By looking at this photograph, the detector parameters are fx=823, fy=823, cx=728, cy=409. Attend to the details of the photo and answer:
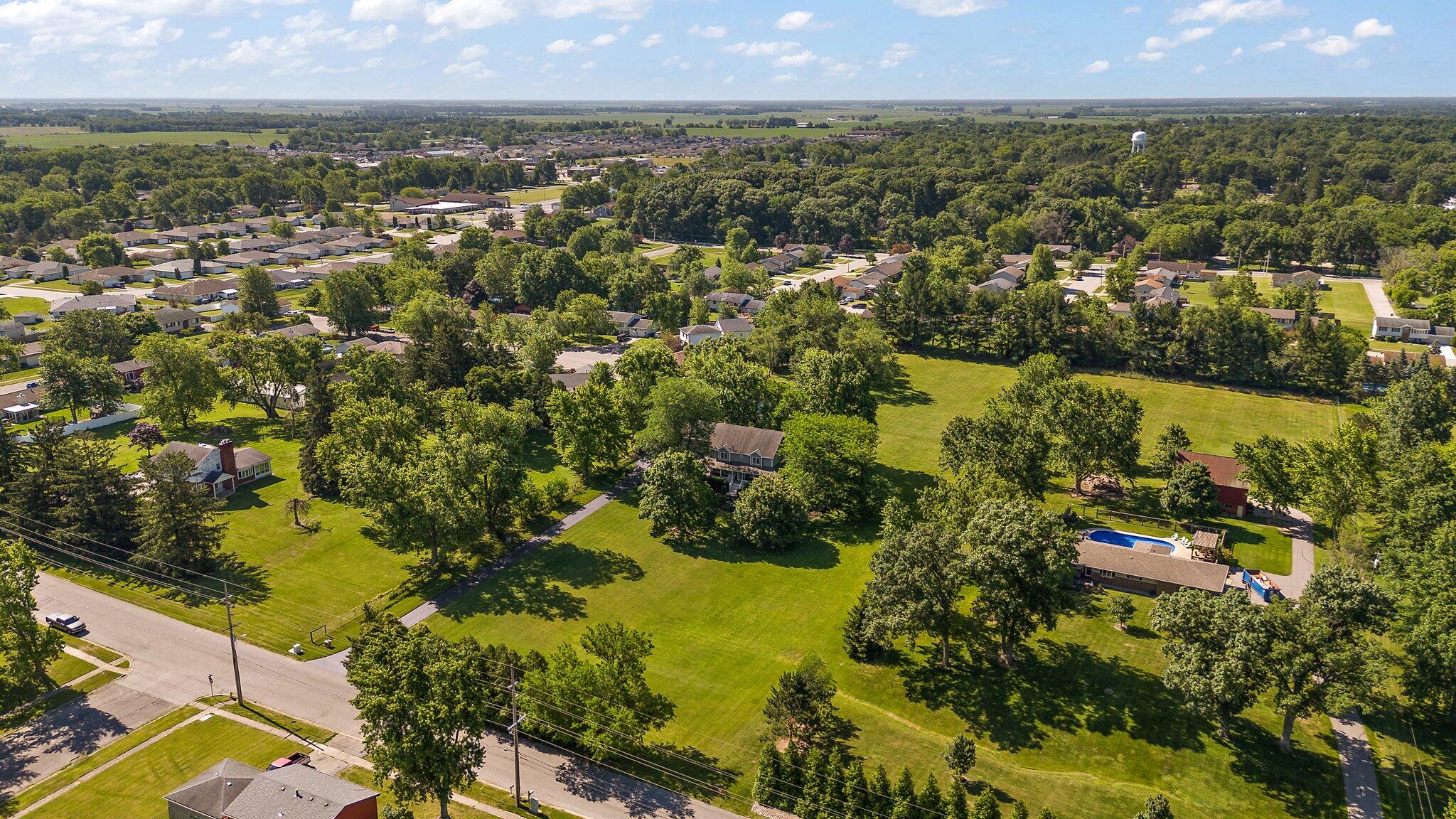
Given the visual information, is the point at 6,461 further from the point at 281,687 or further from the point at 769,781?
the point at 769,781

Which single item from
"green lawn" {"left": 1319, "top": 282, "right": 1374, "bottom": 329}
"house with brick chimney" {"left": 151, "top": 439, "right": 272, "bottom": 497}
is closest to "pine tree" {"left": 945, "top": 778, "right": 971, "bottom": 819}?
"house with brick chimney" {"left": 151, "top": 439, "right": 272, "bottom": 497}

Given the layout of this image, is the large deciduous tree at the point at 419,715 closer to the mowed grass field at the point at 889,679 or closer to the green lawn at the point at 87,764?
the mowed grass field at the point at 889,679

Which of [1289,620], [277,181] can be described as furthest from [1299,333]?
[277,181]

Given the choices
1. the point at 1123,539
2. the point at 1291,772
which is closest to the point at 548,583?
the point at 1123,539

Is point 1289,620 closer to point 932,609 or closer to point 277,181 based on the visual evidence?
point 932,609

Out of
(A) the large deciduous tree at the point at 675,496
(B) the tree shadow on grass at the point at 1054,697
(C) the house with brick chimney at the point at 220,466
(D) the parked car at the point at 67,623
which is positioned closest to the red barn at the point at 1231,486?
(B) the tree shadow on grass at the point at 1054,697

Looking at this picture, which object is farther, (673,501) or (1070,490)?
(1070,490)

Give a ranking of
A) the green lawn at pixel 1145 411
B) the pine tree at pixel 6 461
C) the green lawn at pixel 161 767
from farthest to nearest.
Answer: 1. the green lawn at pixel 1145 411
2. the pine tree at pixel 6 461
3. the green lawn at pixel 161 767

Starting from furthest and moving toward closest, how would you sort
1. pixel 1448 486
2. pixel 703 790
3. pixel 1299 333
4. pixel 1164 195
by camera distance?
pixel 1164 195
pixel 1299 333
pixel 1448 486
pixel 703 790
